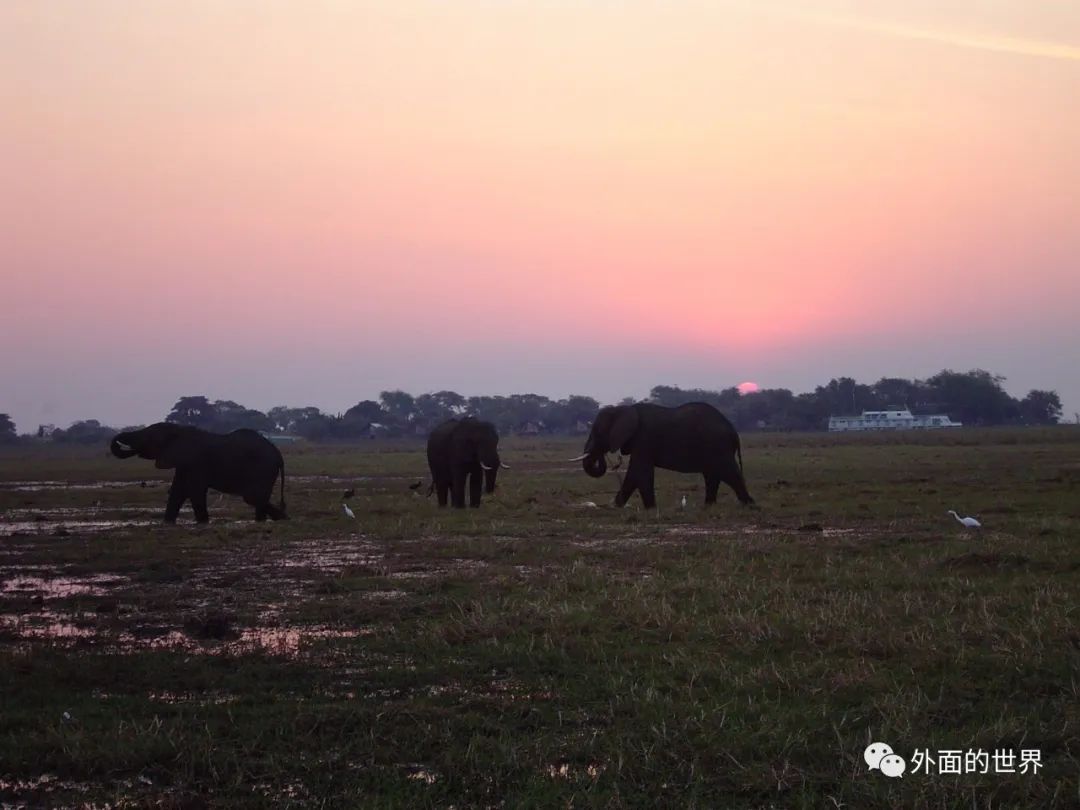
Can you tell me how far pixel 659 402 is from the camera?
161500mm

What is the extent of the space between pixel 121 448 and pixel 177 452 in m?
2.19

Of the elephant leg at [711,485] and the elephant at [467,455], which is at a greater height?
the elephant at [467,455]

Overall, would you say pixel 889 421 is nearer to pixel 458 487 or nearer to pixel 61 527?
pixel 458 487

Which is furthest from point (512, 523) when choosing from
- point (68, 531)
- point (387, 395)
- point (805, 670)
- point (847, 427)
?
point (387, 395)

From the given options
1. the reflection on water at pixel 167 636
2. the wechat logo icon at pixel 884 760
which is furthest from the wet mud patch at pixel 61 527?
the wechat logo icon at pixel 884 760

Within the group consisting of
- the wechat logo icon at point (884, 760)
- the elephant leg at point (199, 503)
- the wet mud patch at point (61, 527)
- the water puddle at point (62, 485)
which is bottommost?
the wechat logo icon at point (884, 760)

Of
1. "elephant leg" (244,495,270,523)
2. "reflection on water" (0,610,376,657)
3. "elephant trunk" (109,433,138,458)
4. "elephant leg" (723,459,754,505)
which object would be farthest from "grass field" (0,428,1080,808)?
"elephant trunk" (109,433,138,458)

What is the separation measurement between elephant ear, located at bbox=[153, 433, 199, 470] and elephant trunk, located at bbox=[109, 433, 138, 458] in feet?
2.37

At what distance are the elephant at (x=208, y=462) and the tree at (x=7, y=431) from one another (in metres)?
116

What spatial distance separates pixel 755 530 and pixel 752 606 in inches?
316

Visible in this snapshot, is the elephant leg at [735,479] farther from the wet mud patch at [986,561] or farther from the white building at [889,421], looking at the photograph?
the white building at [889,421]

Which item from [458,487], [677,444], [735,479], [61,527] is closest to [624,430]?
[677,444]

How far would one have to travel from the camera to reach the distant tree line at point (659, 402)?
493 ft

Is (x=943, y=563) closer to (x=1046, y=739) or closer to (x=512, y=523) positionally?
(x=1046, y=739)
